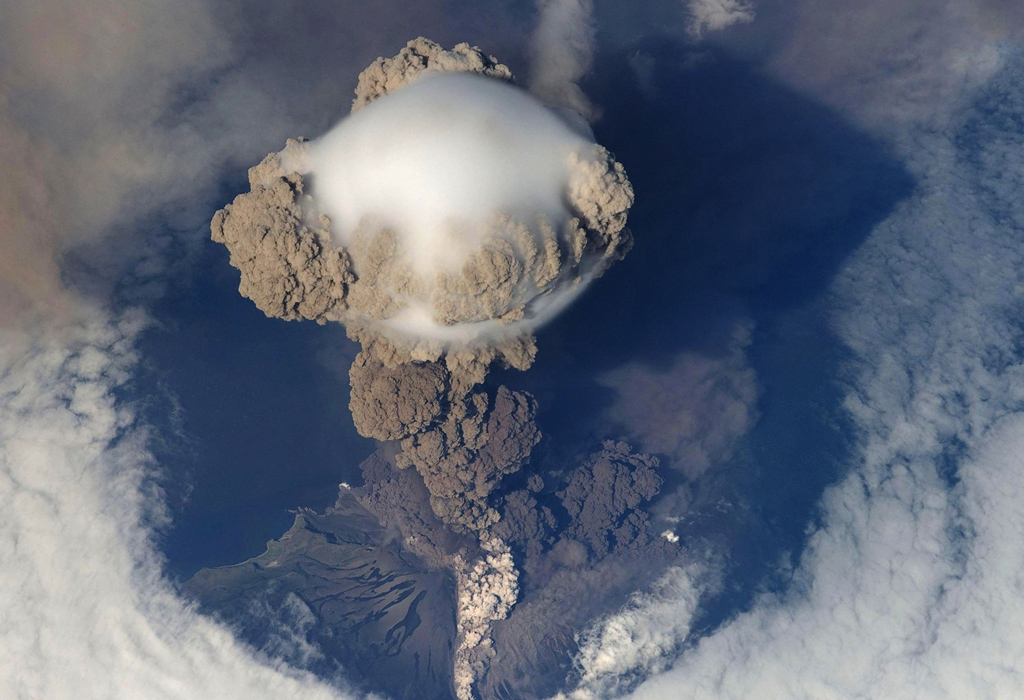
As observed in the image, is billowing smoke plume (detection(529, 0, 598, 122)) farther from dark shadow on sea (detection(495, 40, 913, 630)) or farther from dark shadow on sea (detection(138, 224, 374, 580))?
dark shadow on sea (detection(138, 224, 374, 580))

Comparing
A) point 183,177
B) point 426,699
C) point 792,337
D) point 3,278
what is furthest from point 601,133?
point 426,699

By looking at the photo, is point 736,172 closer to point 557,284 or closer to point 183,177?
point 557,284

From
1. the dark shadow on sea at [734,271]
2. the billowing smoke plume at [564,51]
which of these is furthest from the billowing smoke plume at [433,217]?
the dark shadow on sea at [734,271]

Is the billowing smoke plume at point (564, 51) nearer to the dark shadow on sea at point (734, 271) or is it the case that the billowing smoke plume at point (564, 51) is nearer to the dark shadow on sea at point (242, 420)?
the dark shadow on sea at point (734, 271)

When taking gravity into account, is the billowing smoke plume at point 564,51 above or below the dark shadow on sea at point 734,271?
above

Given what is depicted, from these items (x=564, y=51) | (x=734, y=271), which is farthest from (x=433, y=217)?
(x=734, y=271)

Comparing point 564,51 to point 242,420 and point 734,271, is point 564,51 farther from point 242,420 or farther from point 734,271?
point 242,420

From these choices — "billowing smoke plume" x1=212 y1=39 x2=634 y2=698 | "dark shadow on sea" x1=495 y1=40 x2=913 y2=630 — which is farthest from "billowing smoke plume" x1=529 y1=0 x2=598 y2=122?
"billowing smoke plume" x1=212 y1=39 x2=634 y2=698
